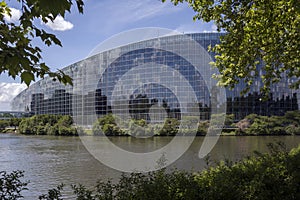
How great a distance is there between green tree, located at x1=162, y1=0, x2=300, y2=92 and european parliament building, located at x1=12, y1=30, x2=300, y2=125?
50.5m

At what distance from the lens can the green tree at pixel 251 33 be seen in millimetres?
8805

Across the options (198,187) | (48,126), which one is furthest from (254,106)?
(198,187)

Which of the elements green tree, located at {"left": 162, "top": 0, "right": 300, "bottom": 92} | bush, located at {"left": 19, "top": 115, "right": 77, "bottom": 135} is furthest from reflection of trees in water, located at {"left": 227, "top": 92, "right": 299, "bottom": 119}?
green tree, located at {"left": 162, "top": 0, "right": 300, "bottom": 92}

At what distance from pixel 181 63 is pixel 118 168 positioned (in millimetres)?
46748

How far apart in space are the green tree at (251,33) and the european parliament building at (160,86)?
50547 mm

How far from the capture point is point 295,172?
5922 millimetres

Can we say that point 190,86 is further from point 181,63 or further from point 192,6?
point 192,6

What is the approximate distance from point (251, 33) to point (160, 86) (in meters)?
56.7

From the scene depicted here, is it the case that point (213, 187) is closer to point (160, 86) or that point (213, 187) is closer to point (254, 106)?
point (160, 86)

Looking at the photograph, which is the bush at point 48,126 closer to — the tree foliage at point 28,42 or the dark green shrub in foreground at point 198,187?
the dark green shrub in foreground at point 198,187

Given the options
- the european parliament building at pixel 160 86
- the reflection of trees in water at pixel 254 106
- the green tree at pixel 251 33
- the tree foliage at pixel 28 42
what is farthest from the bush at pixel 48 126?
the tree foliage at pixel 28 42

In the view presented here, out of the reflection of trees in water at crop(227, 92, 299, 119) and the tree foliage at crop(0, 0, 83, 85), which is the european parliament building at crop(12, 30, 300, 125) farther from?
the tree foliage at crop(0, 0, 83, 85)

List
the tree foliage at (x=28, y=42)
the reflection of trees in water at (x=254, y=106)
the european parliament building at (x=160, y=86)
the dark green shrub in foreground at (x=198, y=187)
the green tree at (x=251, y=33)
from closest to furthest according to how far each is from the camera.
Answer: the tree foliage at (x=28, y=42) < the dark green shrub in foreground at (x=198, y=187) < the green tree at (x=251, y=33) < the european parliament building at (x=160, y=86) < the reflection of trees in water at (x=254, y=106)

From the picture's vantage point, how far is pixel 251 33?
912 centimetres
